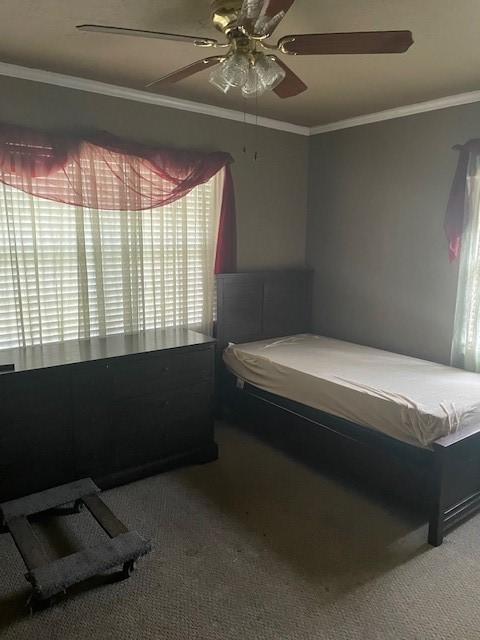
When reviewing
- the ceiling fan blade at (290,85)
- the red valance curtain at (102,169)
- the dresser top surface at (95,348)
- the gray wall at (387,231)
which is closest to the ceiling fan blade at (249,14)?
the ceiling fan blade at (290,85)

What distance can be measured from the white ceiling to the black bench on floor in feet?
7.45

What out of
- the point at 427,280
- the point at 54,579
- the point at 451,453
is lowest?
the point at 54,579

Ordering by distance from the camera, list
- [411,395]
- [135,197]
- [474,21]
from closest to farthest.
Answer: [474,21] < [411,395] < [135,197]

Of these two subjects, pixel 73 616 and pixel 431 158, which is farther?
pixel 431 158

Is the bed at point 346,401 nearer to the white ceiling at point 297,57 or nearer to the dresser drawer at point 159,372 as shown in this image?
the dresser drawer at point 159,372

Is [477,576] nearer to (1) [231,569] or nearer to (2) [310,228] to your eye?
(1) [231,569]

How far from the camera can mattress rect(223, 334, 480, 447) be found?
2.38 metres

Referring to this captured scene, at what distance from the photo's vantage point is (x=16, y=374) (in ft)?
7.63

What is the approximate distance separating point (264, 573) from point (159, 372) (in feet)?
4.17

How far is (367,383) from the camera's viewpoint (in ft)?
9.12

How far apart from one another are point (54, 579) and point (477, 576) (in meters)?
1.83

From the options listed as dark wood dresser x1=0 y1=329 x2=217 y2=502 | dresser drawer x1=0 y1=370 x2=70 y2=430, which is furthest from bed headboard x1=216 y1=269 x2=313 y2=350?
dresser drawer x1=0 y1=370 x2=70 y2=430

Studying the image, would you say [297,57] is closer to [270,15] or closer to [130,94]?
[270,15]

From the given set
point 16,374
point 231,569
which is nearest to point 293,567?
point 231,569
